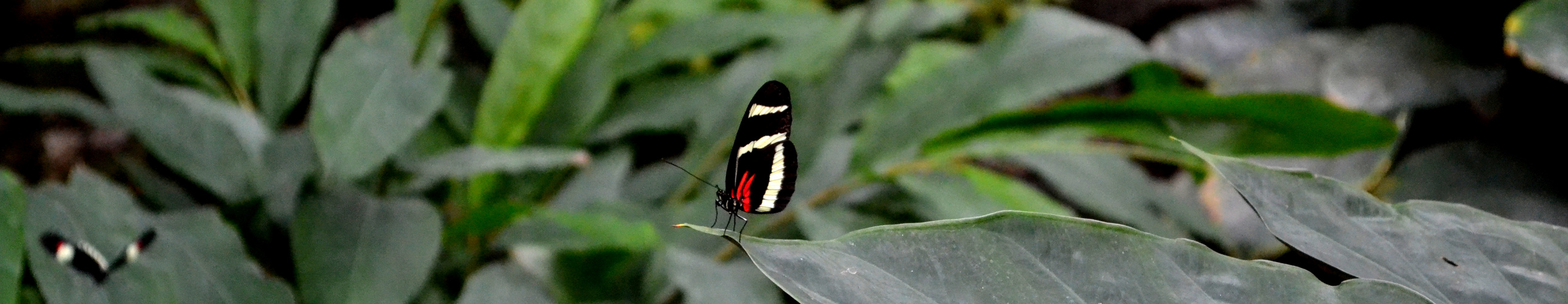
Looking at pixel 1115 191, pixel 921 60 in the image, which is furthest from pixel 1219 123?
pixel 921 60

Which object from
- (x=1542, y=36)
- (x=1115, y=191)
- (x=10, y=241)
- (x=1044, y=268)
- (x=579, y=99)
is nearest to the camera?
(x=1044, y=268)

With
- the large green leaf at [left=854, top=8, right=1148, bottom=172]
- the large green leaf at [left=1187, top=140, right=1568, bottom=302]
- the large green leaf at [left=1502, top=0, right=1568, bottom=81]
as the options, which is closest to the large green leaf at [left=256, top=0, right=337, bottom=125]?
the large green leaf at [left=854, top=8, right=1148, bottom=172]

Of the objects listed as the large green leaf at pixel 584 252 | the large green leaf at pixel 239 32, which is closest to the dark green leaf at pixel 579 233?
the large green leaf at pixel 584 252

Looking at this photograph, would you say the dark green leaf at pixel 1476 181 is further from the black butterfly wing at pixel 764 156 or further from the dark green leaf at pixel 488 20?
the dark green leaf at pixel 488 20

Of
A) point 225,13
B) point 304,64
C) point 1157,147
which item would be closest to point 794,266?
point 1157,147

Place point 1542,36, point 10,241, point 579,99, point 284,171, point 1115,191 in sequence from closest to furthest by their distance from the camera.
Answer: point 10,241, point 1542,36, point 284,171, point 1115,191, point 579,99

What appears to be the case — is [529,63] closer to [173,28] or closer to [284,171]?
[284,171]

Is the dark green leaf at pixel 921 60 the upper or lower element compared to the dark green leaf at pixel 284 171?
lower
